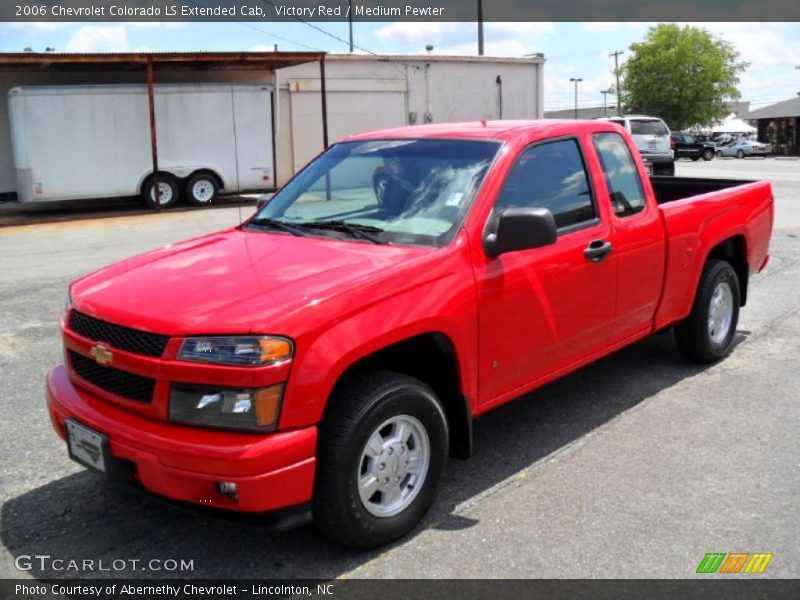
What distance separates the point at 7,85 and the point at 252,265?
1937 centimetres

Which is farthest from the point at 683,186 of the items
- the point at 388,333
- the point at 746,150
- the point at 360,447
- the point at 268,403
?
the point at 746,150

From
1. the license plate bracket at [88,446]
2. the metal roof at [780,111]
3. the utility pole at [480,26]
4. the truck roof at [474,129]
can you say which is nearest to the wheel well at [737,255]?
the truck roof at [474,129]

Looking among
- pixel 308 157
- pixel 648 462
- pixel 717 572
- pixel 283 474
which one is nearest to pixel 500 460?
pixel 648 462

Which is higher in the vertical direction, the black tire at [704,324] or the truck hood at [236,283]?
the truck hood at [236,283]

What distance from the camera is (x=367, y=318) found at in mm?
3293

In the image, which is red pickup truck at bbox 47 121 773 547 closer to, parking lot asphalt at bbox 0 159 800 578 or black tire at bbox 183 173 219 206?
parking lot asphalt at bbox 0 159 800 578

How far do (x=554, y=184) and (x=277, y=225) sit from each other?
5.04 feet

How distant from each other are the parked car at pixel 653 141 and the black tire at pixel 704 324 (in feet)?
64.8

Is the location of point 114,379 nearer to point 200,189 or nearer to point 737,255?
point 737,255

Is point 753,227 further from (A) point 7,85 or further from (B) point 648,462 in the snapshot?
(A) point 7,85

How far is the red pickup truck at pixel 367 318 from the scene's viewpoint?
304cm

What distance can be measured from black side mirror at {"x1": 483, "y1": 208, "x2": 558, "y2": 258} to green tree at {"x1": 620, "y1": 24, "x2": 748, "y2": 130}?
194 feet

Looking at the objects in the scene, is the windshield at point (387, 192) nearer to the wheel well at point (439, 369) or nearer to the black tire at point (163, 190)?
the wheel well at point (439, 369)

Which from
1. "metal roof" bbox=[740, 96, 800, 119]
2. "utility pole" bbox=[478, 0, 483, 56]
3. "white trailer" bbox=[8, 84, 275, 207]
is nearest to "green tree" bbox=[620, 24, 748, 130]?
"metal roof" bbox=[740, 96, 800, 119]
